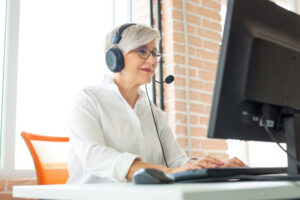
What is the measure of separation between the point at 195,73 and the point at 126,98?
37.7 inches

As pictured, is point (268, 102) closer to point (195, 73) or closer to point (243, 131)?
point (243, 131)

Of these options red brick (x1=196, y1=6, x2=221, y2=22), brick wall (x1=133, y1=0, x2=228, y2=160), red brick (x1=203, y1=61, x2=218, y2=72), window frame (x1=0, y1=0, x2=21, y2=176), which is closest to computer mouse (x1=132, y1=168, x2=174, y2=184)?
window frame (x1=0, y1=0, x2=21, y2=176)

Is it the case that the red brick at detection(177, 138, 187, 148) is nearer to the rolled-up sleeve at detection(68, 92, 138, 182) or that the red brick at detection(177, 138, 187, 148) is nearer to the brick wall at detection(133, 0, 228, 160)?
the brick wall at detection(133, 0, 228, 160)

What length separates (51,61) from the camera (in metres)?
2.15

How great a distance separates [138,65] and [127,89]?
4.6 inches

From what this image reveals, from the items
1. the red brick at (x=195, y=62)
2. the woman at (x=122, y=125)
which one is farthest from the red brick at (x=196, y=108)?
the woman at (x=122, y=125)

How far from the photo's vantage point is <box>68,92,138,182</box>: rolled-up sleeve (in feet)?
3.75

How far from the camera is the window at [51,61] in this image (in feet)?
6.62

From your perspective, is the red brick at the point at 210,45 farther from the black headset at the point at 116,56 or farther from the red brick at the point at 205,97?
the black headset at the point at 116,56

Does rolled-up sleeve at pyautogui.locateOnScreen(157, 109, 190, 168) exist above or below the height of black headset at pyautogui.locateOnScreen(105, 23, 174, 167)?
below

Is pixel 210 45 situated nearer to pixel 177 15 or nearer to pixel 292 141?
pixel 177 15

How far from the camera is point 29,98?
204 cm

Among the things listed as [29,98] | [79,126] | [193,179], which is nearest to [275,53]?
[193,179]

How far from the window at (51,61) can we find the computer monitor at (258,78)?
1277mm
